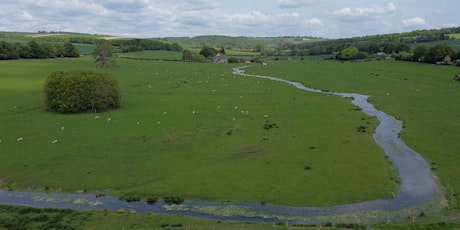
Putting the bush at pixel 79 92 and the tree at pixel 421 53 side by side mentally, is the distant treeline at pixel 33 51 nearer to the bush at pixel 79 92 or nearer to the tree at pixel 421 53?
the bush at pixel 79 92

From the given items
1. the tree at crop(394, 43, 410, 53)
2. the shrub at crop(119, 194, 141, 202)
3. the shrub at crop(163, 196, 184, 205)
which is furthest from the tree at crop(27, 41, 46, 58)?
the tree at crop(394, 43, 410, 53)

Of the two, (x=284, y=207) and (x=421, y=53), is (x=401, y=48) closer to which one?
(x=421, y=53)

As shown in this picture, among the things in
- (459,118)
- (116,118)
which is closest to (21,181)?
(116,118)

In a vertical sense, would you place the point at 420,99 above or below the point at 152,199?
above

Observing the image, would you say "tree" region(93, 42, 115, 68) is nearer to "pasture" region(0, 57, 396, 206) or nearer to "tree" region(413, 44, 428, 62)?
"pasture" region(0, 57, 396, 206)

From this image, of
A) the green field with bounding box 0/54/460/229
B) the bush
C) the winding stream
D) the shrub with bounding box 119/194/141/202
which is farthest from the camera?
the bush

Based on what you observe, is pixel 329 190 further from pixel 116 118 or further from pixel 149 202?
pixel 116 118

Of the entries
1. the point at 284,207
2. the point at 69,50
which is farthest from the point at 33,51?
the point at 284,207
